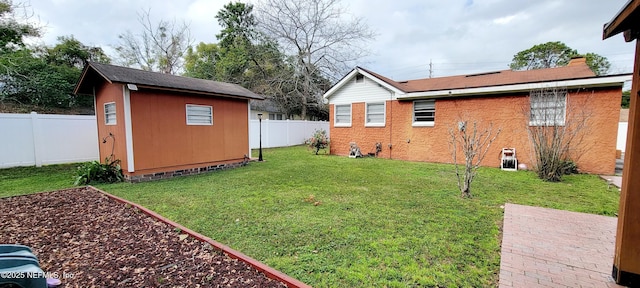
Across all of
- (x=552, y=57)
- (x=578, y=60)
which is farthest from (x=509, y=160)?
(x=552, y=57)

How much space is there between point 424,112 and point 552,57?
26896mm

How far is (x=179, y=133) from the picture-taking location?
7.96m

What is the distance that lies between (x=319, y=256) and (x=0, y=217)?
539 centimetres

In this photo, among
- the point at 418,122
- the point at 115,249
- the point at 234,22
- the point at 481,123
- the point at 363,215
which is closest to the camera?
the point at 115,249

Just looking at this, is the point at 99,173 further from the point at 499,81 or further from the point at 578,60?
the point at 578,60

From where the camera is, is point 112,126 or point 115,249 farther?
point 112,126

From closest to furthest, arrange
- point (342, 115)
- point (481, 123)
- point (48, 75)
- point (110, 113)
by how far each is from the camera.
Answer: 1. point (110, 113)
2. point (481, 123)
3. point (342, 115)
4. point (48, 75)

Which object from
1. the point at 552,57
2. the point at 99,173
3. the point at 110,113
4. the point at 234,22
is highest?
the point at 234,22

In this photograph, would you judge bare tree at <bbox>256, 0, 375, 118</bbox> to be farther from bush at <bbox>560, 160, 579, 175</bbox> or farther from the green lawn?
bush at <bbox>560, 160, 579, 175</bbox>

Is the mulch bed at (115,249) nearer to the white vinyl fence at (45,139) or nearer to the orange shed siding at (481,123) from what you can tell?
the white vinyl fence at (45,139)

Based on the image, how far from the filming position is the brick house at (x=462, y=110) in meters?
7.50

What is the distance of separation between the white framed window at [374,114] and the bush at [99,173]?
921cm

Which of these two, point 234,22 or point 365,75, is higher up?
point 234,22

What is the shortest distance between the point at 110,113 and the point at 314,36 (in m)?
16.0
